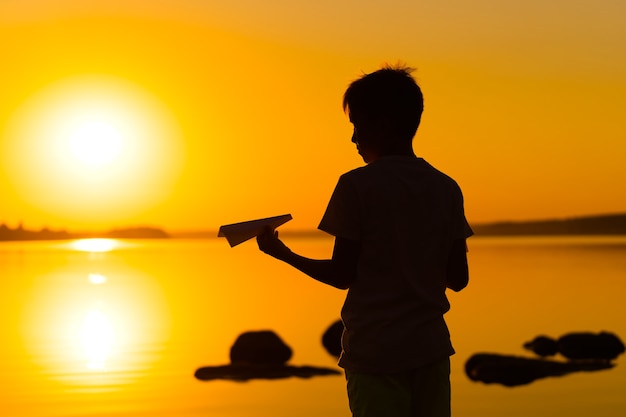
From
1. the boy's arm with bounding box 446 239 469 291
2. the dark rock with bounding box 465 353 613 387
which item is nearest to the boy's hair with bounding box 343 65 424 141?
the boy's arm with bounding box 446 239 469 291

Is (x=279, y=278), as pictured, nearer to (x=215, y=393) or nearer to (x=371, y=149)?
(x=215, y=393)

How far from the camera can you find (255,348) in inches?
895

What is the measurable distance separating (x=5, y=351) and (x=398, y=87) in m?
25.5

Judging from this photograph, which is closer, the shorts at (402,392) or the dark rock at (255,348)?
the shorts at (402,392)

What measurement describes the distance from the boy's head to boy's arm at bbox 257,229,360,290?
55 cm

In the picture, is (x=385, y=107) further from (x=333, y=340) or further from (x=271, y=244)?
(x=333, y=340)

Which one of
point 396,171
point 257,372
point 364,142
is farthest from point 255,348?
point 396,171

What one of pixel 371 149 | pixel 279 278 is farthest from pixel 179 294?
pixel 371 149

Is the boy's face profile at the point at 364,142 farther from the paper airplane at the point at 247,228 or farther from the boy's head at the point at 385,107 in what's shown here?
the paper airplane at the point at 247,228

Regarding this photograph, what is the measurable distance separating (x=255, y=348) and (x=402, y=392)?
18.5 m

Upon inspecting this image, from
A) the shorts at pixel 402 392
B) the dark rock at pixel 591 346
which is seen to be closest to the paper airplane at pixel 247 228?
the shorts at pixel 402 392

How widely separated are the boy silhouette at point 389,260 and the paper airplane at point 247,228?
0.23ft

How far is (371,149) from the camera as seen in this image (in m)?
4.66

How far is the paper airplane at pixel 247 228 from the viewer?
440 centimetres
